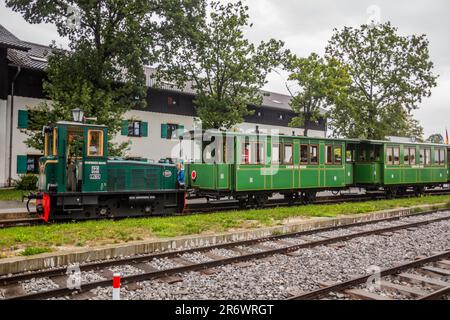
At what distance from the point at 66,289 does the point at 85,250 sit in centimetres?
195

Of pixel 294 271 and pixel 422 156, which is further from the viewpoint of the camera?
pixel 422 156

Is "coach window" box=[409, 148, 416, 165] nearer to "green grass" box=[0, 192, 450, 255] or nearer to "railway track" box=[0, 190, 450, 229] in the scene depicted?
"railway track" box=[0, 190, 450, 229]

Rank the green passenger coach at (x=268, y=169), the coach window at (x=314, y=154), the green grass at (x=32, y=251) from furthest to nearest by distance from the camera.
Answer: the coach window at (x=314, y=154), the green passenger coach at (x=268, y=169), the green grass at (x=32, y=251)

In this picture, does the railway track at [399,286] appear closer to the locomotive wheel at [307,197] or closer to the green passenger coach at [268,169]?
the green passenger coach at [268,169]

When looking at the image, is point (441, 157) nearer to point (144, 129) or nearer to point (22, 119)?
point (144, 129)

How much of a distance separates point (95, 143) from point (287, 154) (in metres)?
8.10

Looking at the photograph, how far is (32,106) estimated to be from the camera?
25.6 metres

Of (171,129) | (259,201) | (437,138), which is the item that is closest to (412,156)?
(259,201)

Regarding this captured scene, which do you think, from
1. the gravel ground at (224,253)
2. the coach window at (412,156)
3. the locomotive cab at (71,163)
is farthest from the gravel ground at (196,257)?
the coach window at (412,156)

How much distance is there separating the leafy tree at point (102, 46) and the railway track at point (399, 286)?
669 inches

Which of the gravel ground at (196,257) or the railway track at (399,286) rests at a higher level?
the gravel ground at (196,257)

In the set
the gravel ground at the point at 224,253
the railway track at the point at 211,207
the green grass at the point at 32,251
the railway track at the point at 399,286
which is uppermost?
the railway track at the point at 211,207

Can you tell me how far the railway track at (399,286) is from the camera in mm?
5816
